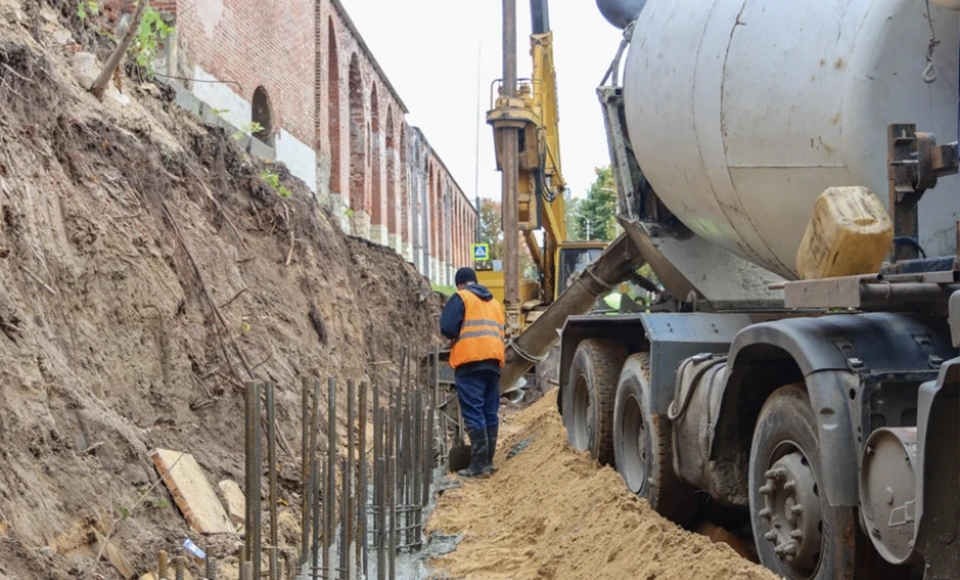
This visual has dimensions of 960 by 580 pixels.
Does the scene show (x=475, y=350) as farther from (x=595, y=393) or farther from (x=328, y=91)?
(x=328, y=91)

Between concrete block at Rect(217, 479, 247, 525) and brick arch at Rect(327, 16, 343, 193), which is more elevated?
brick arch at Rect(327, 16, 343, 193)

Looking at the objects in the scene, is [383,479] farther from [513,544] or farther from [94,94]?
[94,94]

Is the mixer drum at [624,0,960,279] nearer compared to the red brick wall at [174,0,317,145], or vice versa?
the mixer drum at [624,0,960,279]

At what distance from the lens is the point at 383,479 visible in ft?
18.5

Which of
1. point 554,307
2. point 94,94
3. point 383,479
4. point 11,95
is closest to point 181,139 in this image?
point 94,94

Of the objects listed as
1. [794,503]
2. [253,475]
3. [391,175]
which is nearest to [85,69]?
[253,475]

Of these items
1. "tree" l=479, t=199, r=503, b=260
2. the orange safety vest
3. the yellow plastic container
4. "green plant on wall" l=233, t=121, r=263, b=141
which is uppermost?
"tree" l=479, t=199, r=503, b=260

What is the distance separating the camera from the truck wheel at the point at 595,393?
7.37 meters

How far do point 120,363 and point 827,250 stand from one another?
14.3 ft

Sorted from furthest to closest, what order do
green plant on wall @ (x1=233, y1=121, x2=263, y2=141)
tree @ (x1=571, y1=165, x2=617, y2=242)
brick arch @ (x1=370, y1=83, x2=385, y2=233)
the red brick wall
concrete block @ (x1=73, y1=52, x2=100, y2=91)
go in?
tree @ (x1=571, y1=165, x2=617, y2=242) < brick arch @ (x1=370, y1=83, x2=385, y2=233) < the red brick wall < green plant on wall @ (x1=233, y1=121, x2=263, y2=141) < concrete block @ (x1=73, y1=52, x2=100, y2=91)

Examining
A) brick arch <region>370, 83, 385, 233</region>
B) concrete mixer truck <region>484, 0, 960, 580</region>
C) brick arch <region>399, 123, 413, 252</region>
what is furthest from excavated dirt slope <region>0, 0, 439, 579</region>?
brick arch <region>399, 123, 413, 252</region>

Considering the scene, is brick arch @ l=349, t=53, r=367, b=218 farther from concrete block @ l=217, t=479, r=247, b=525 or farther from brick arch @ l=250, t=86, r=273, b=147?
concrete block @ l=217, t=479, r=247, b=525

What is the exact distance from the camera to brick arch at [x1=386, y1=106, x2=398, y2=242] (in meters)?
28.8

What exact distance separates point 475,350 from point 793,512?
5019 mm
